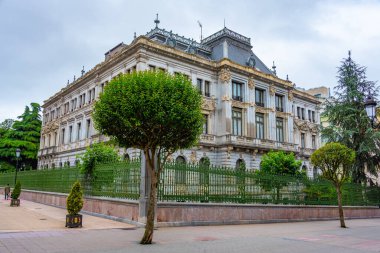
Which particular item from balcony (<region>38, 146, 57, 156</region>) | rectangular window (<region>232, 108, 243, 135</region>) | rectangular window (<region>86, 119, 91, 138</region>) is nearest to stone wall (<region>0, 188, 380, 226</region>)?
rectangular window (<region>232, 108, 243, 135</region>)

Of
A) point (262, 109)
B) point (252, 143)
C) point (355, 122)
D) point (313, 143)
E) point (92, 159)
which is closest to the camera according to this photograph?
point (92, 159)

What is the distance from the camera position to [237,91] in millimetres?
38062

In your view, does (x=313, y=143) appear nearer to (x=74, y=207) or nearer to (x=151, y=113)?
(x=74, y=207)

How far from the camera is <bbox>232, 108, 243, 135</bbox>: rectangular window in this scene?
3694 centimetres

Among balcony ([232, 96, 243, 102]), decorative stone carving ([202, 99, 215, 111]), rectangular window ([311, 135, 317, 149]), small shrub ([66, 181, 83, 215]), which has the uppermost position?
balcony ([232, 96, 243, 102])

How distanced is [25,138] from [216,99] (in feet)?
107

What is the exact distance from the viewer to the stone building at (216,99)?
1314 inches

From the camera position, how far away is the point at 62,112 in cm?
4784

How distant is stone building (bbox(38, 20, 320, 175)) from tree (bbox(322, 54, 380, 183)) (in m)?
6.65

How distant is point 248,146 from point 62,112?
26871 mm

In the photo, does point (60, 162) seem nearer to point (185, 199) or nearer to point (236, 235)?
point (185, 199)

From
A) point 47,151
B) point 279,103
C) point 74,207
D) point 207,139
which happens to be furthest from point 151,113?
point 47,151

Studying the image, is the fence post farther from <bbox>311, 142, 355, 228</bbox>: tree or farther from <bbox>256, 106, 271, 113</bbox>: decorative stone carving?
<bbox>256, 106, 271, 113</bbox>: decorative stone carving

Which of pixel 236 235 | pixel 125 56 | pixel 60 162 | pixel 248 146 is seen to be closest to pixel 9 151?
pixel 60 162
